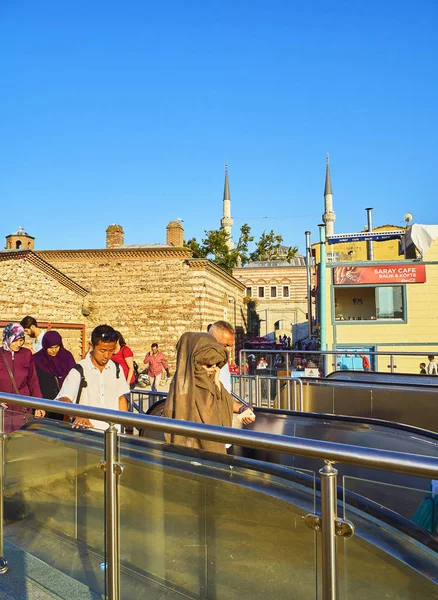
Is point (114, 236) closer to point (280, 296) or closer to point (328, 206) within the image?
point (280, 296)

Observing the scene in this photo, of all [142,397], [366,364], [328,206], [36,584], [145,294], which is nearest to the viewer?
[36,584]

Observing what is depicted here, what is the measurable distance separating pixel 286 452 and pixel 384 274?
59.3 ft

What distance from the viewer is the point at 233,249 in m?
64.0

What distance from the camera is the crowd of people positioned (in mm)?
3604

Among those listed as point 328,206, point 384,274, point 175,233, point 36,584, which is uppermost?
point 328,206

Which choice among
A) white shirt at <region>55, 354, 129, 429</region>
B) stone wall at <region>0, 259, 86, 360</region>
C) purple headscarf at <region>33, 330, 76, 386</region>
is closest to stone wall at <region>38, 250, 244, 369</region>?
stone wall at <region>0, 259, 86, 360</region>

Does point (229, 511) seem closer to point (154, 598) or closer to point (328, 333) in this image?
point (154, 598)

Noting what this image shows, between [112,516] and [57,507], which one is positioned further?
[57,507]

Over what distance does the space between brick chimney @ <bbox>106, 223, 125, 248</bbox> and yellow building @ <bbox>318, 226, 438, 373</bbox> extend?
1288cm

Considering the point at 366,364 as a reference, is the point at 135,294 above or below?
above

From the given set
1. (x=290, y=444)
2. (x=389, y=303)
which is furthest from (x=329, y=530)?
(x=389, y=303)

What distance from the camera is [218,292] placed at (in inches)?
1065

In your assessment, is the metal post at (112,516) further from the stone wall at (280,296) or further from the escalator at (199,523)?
the stone wall at (280,296)

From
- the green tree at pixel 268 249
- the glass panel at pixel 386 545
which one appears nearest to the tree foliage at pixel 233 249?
the green tree at pixel 268 249
